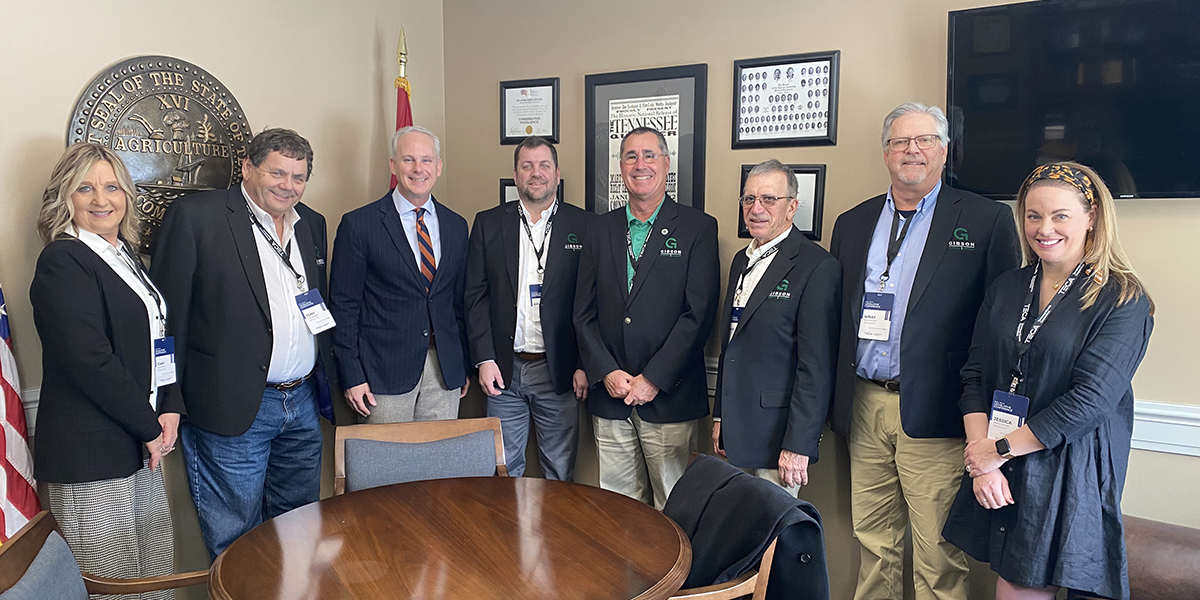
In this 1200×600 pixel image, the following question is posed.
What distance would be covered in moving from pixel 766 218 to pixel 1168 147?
4.30 feet

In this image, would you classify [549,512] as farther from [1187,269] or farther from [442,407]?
[1187,269]

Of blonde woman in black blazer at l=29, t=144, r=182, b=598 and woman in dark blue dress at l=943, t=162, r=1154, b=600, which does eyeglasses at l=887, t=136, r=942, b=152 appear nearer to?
woman in dark blue dress at l=943, t=162, r=1154, b=600

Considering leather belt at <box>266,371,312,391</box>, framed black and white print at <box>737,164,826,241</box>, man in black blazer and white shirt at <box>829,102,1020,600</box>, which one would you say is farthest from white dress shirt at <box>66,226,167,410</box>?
man in black blazer and white shirt at <box>829,102,1020,600</box>

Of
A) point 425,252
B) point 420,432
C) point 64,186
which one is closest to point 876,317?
point 420,432

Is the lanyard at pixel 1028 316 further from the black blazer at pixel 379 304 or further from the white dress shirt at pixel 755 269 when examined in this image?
the black blazer at pixel 379 304

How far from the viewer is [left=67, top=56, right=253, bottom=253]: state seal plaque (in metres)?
2.71

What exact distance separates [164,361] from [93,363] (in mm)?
305

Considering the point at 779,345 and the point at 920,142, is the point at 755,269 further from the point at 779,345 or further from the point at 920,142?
the point at 920,142

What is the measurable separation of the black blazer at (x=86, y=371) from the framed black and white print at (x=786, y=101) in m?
2.43

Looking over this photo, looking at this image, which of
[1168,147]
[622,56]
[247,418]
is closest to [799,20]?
[622,56]

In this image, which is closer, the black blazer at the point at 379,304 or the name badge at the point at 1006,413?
the name badge at the point at 1006,413

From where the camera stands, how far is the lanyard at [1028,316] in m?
2.19

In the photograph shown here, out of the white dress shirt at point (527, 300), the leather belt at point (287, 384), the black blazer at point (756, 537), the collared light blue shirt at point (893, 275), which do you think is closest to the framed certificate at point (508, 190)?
the white dress shirt at point (527, 300)

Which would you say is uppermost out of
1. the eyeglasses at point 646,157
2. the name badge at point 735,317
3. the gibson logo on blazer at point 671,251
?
the eyeglasses at point 646,157
